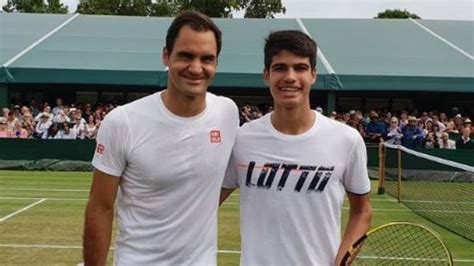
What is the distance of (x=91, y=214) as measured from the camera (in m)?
3.19

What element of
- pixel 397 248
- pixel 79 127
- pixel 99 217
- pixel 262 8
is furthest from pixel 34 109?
pixel 262 8

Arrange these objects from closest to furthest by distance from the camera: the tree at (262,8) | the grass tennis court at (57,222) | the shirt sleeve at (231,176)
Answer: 1. the shirt sleeve at (231,176)
2. the grass tennis court at (57,222)
3. the tree at (262,8)

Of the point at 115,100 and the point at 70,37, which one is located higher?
the point at 70,37

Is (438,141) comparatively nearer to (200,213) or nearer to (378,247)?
(378,247)

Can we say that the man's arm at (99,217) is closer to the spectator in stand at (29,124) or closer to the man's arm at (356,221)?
the man's arm at (356,221)

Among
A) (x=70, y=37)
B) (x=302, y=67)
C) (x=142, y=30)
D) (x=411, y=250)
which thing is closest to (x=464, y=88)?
(x=142, y=30)

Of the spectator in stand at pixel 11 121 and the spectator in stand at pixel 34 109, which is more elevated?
the spectator in stand at pixel 11 121

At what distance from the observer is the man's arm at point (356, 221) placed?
331 centimetres

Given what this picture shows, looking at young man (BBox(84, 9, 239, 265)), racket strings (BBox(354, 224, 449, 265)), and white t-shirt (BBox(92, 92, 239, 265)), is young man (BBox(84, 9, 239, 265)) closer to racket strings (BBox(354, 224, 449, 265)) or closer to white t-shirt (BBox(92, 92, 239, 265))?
white t-shirt (BBox(92, 92, 239, 265))

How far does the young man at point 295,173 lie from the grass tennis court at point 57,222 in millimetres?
5070

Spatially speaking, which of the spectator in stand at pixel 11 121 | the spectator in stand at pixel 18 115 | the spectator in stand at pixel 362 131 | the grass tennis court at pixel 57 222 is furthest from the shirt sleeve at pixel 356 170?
the spectator in stand at pixel 18 115

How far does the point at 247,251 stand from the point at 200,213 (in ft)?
0.97

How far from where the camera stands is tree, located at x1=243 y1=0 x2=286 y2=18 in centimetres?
5400

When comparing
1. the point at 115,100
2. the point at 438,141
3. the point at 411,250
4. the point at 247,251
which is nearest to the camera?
the point at 247,251
